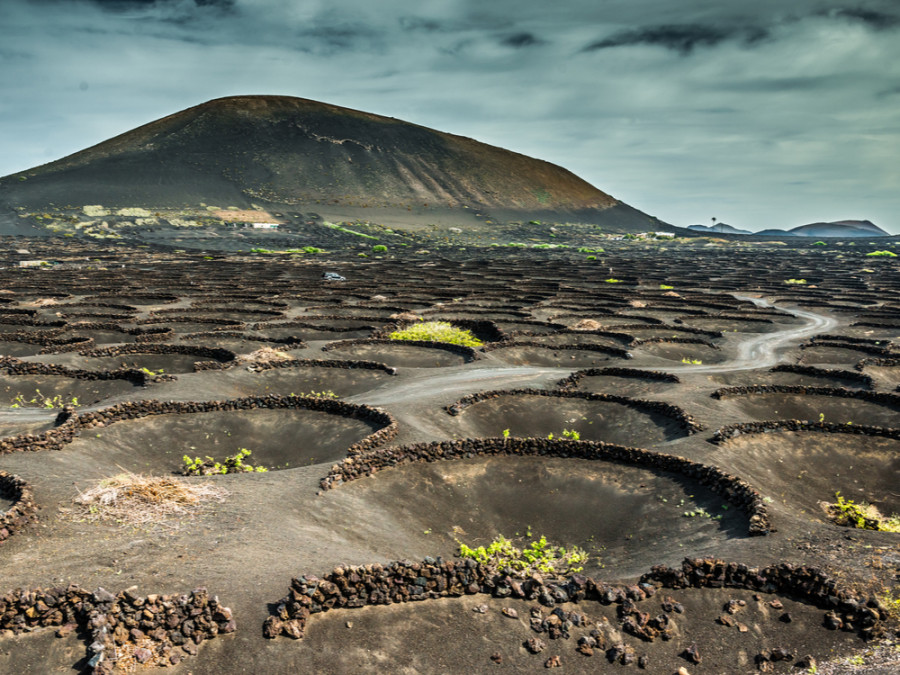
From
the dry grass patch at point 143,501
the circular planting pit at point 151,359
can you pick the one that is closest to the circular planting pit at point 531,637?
the dry grass patch at point 143,501

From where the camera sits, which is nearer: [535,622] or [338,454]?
[535,622]

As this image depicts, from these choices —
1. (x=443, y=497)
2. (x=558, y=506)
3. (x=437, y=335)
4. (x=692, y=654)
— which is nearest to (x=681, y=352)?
(x=437, y=335)

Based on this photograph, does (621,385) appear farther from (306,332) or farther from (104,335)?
(104,335)

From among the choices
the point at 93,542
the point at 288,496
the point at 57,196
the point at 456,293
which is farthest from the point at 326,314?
the point at 57,196

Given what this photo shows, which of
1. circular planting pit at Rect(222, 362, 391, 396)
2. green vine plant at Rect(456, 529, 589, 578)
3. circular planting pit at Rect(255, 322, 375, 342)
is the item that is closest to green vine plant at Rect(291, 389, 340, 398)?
circular planting pit at Rect(222, 362, 391, 396)

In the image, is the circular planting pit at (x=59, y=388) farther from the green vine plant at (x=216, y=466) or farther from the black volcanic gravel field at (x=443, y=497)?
the green vine plant at (x=216, y=466)

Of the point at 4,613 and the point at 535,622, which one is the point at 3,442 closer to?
the point at 4,613
